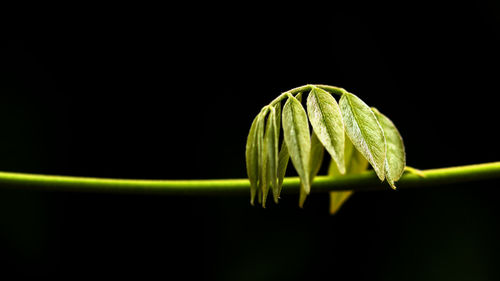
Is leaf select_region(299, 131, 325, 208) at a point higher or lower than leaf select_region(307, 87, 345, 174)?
lower

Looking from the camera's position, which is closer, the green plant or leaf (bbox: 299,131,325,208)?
the green plant

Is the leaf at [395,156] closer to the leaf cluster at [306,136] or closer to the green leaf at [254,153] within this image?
the leaf cluster at [306,136]

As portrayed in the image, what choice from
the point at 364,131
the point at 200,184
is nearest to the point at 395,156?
the point at 364,131

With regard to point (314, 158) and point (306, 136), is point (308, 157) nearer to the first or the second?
point (306, 136)

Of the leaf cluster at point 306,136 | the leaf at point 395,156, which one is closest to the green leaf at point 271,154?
the leaf cluster at point 306,136

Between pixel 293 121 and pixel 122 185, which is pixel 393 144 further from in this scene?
pixel 122 185

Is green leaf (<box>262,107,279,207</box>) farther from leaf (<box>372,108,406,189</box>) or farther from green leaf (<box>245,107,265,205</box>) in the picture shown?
leaf (<box>372,108,406,189</box>)

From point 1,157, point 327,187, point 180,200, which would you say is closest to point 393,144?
point 327,187

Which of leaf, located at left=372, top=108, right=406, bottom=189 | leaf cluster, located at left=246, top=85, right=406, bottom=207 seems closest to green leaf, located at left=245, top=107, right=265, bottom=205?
leaf cluster, located at left=246, top=85, right=406, bottom=207
